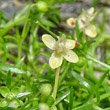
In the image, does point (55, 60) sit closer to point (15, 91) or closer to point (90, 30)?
point (15, 91)

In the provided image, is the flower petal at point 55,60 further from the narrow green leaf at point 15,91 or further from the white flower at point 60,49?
the narrow green leaf at point 15,91

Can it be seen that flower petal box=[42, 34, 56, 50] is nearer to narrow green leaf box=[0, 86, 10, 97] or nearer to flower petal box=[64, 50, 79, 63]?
flower petal box=[64, 50, 79, 63]

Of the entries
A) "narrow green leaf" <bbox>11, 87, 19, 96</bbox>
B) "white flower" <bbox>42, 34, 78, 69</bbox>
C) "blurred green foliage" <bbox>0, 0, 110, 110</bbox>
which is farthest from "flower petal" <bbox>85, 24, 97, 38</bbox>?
"narrow green leaf" <bbox>11, 87, 19, 96</bbox>

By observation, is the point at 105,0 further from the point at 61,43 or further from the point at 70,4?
the point at 61,43

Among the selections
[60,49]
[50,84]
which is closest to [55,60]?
[60,49]

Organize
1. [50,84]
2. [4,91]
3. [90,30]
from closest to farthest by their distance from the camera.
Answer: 1. [4,91]
2. [50,84]
3. [90,30]

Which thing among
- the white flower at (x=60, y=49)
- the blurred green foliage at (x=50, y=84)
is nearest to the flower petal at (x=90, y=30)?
the blurred green foliage at (x=50, y=84)

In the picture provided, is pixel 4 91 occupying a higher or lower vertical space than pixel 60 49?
lower

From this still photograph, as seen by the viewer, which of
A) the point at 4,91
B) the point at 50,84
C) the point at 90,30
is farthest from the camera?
the point at 90,30

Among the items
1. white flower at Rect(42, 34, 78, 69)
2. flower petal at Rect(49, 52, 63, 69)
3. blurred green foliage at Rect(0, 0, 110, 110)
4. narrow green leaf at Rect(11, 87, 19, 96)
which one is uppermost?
white flower at Rect(42, 34, 78, 69)
